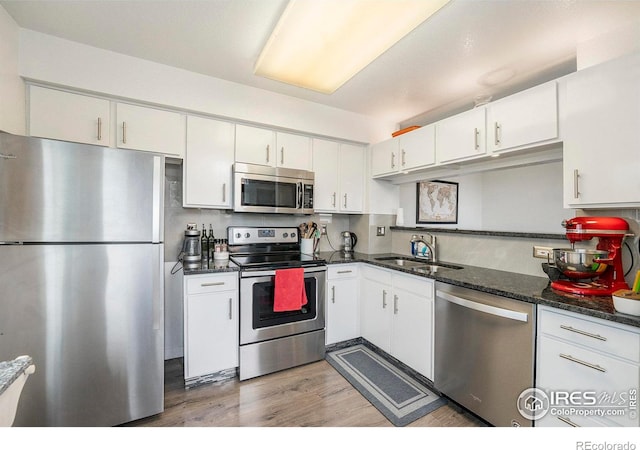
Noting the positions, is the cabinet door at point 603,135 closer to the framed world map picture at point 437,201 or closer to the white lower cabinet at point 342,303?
the framed world map picture at point 437,201

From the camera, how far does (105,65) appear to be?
6.59ft

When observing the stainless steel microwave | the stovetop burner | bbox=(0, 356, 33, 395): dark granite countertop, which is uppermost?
the stainless steel microwave

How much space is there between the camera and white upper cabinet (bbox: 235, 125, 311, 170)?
102 inches

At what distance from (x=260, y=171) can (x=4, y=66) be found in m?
1.66

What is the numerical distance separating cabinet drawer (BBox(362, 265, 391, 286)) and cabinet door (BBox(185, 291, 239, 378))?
4.10ft

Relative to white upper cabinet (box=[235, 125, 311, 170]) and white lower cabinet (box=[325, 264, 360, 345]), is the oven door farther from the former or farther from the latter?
white upper cabinet (box=[235, 125, 311, 170])

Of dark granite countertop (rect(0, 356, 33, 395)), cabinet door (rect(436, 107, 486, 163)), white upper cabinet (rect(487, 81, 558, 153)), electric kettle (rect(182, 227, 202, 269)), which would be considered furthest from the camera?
electric kettle (rect(182, 227, 202, 269))

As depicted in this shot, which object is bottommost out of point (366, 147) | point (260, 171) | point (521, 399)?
point (521, 399)

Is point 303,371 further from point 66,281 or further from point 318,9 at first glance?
Answer: point 318,9

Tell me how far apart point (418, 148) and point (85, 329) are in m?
2.78

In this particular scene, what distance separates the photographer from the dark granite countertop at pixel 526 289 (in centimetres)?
127

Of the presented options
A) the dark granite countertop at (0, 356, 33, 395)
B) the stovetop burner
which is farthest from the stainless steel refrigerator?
the stovetop burner
